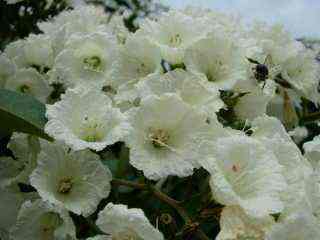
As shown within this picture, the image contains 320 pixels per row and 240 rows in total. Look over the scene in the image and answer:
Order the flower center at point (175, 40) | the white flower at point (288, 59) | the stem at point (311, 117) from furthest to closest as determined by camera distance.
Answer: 1. the stem at point (311, 117)
2. the white flower at point (288, 59)
3. the flower center at point (175, 40)

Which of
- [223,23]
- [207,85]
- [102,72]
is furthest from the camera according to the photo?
[223,23]

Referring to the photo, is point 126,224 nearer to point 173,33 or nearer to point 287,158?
point 287,158

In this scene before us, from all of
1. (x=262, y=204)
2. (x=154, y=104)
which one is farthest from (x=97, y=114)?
(x=262, y=204)

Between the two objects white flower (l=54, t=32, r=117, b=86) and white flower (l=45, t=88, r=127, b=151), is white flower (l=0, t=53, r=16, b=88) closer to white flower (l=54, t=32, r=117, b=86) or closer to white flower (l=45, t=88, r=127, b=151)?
white flower (l=54, t=32, r=117, b=86)

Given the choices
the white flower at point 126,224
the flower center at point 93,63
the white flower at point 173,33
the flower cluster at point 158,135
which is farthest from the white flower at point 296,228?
the flower center at point 93,63

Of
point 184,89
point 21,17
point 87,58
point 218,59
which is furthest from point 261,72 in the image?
point 21,17

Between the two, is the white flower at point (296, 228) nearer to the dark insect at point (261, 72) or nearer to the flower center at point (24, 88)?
the dark insect at point (261, 72)

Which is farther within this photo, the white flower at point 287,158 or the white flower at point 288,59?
the white flower at point 288,59

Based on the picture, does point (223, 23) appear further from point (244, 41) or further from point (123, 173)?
point (123, 173)
